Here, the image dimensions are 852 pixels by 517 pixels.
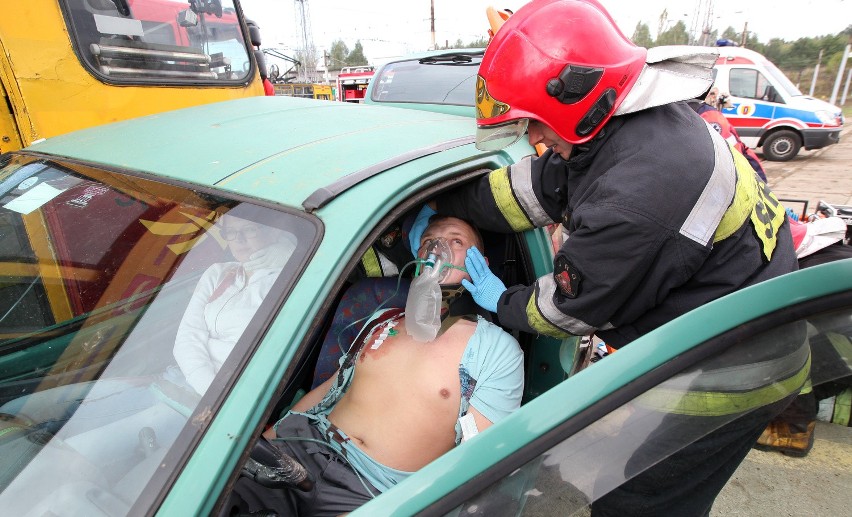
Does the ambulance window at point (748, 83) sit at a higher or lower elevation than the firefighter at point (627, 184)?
lower

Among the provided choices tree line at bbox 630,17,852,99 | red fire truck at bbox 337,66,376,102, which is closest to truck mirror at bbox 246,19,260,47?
red fire truck at bbox 337,66,376,102

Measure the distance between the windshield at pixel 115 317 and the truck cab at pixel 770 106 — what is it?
11.7m

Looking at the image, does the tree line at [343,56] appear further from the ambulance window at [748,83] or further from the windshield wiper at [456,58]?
the windshield wiper at [456,58]

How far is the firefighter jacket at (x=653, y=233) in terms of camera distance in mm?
1433

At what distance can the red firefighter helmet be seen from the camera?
156 cm

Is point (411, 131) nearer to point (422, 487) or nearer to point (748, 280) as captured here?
point (748, 280)

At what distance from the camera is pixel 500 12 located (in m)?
2.00

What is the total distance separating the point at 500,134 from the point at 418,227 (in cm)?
62

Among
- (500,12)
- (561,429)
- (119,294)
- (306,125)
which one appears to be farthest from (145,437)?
(500,12)

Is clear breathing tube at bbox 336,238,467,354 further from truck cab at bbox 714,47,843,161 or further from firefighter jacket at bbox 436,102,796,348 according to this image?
truck cab at bbox 714,47,843,161

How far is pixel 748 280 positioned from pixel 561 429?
1.00 metres

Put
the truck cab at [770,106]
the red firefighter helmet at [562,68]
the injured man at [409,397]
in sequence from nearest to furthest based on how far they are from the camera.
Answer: the red firefighter helmet at [562,68] < the injured man at [409,397] < the truck cab at [770,106]

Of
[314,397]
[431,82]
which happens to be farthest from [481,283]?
[431,82]

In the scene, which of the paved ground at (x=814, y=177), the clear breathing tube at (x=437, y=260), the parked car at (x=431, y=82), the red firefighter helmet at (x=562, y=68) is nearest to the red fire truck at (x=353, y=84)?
the paved ground at (x=814, y=177)
